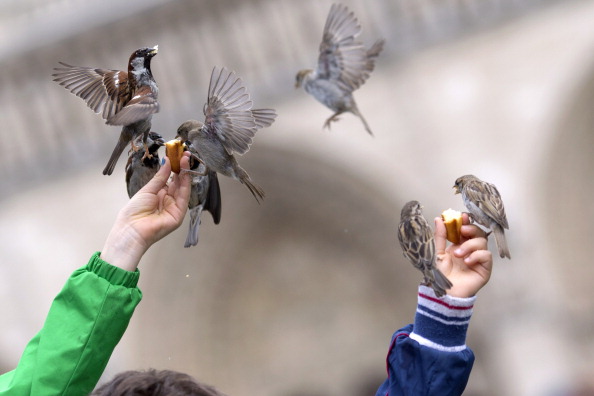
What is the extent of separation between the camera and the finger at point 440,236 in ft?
6.26

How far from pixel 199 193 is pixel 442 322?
0.66 metres

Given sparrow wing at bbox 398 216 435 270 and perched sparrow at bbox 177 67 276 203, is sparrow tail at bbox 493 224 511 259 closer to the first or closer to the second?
sparrow wing at bbox 398 216 435 270

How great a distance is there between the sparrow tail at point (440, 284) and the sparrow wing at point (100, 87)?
0.74 metres

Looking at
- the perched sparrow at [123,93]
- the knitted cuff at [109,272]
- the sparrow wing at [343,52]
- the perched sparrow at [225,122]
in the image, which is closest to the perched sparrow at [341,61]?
the sparrow wing at [343,52]

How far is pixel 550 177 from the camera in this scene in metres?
5.32

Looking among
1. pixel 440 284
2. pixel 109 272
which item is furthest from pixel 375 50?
pixel 109 272

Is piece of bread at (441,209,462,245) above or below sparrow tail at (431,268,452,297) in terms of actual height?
above

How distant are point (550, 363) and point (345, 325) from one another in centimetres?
136

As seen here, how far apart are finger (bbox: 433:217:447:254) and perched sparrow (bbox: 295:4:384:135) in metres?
0.56

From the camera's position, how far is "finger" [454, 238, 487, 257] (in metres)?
1.85

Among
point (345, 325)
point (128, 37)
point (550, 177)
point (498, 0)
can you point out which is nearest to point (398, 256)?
point (345, 325)

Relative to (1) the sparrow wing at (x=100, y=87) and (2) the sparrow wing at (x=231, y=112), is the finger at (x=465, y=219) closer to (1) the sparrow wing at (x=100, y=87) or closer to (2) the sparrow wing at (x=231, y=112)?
(2) the sparrow wing at (x=231, y=112)

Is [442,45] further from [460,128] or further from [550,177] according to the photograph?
[550,177]

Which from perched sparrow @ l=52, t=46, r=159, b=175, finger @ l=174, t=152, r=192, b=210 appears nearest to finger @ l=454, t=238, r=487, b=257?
finger @ l=174, t=152, r=192, b=210
